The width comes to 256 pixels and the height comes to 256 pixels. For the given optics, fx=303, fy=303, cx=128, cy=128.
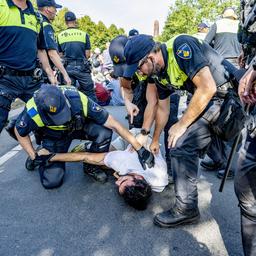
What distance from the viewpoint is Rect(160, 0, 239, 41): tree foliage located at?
17500mm

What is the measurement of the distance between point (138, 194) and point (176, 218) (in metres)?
0.35

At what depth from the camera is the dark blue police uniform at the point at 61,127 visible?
2.69 meters

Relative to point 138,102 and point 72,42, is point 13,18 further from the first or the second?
point 72,42

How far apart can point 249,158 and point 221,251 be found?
32.3 inches

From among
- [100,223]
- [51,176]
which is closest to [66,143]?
[51,176]

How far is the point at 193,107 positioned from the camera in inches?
76.7

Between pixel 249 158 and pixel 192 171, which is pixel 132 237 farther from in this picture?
pixel 249 158

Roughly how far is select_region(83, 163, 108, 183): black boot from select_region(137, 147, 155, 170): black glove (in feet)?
1.79

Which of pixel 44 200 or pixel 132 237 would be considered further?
pixel 44 200

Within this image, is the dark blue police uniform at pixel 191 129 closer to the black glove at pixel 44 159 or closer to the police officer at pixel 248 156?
the police officer at pixel 248 156

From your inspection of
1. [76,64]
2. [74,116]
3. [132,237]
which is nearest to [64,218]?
[132,237]

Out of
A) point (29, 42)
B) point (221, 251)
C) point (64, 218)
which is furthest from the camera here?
point (29, 42)

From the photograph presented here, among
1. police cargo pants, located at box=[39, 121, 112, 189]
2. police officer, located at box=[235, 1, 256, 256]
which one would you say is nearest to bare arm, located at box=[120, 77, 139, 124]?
police cargo pants, located at box=[39, 121, 112, 189]

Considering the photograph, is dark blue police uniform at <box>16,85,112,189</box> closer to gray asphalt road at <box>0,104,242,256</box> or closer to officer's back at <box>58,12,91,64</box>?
gray asphalt road at <box>0,104,242,256</box>
